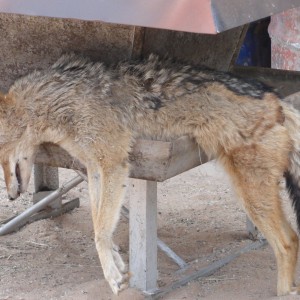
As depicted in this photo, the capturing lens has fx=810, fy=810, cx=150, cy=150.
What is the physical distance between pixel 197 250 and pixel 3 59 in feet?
7.02

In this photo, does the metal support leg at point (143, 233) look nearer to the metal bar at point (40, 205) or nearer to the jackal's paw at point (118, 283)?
the jackal's paw at point (118, 283)

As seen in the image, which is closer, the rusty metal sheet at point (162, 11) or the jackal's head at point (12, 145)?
the rusty metal sheet at point (162, 11)

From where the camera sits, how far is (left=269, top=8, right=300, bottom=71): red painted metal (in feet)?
28.0

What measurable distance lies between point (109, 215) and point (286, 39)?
167 inches

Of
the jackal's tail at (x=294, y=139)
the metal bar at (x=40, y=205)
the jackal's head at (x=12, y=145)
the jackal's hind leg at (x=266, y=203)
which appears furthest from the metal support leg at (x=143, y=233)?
the metal bar at (x=40, y=205)

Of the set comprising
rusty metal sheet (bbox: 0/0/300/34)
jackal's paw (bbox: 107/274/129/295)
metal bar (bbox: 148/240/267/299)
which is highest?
rusty metal sheet (bbox: 0/0/300/34)

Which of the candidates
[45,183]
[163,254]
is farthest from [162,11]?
[45,183]

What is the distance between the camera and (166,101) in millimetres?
5152

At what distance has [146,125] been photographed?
5172 mm

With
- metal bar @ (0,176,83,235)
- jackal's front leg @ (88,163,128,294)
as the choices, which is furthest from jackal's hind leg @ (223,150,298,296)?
metal bar @ (0,176,83,235)

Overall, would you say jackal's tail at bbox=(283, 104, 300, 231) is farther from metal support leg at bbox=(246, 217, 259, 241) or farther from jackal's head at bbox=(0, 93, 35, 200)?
jackal's head at bbox=(0, 93, 35, 200)

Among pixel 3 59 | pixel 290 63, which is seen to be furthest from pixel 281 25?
pixel 3 59

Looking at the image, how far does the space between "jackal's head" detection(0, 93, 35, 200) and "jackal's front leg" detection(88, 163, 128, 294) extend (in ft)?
1.58

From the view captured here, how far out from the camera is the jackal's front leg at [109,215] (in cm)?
504
